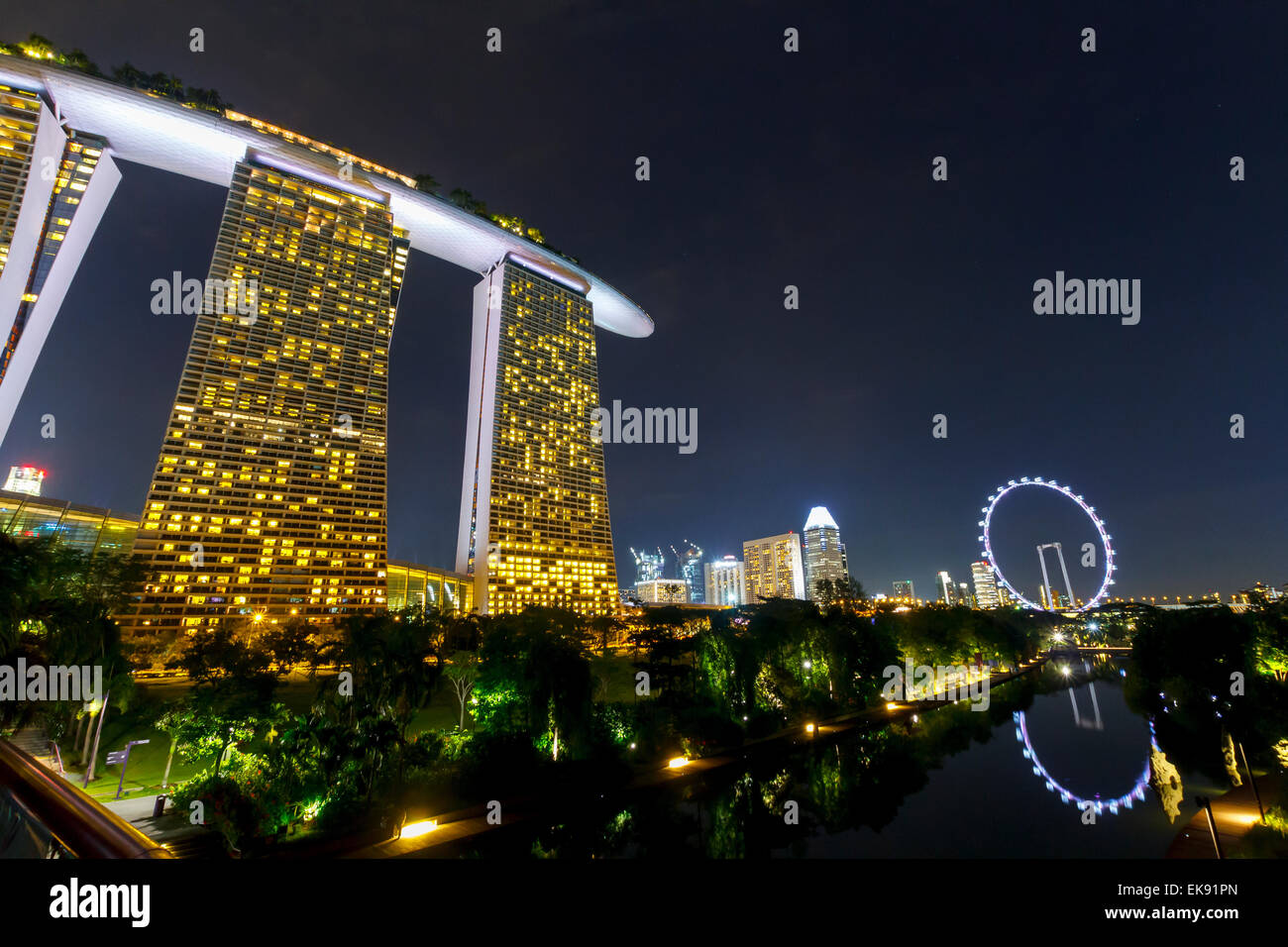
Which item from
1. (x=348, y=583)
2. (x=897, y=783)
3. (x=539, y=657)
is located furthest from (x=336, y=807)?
(x=348, y=583)

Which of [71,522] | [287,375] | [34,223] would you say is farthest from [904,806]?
[34,223]

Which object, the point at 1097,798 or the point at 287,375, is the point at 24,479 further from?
the point at 1097,798

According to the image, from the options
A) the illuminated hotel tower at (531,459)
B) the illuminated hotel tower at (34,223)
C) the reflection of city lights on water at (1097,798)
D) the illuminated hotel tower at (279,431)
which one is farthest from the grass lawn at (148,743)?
the illuminated hotel tower at (531,459)

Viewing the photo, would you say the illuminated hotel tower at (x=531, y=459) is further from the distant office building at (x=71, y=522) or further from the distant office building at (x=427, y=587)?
the distant office building at (x=71, y=522)

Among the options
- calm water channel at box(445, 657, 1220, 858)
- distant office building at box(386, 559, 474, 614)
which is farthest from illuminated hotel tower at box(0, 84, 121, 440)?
calm water channel at box(445, 657, 1220, 858)

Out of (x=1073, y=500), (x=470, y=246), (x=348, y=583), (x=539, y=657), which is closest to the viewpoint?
(x=539, y=657)
